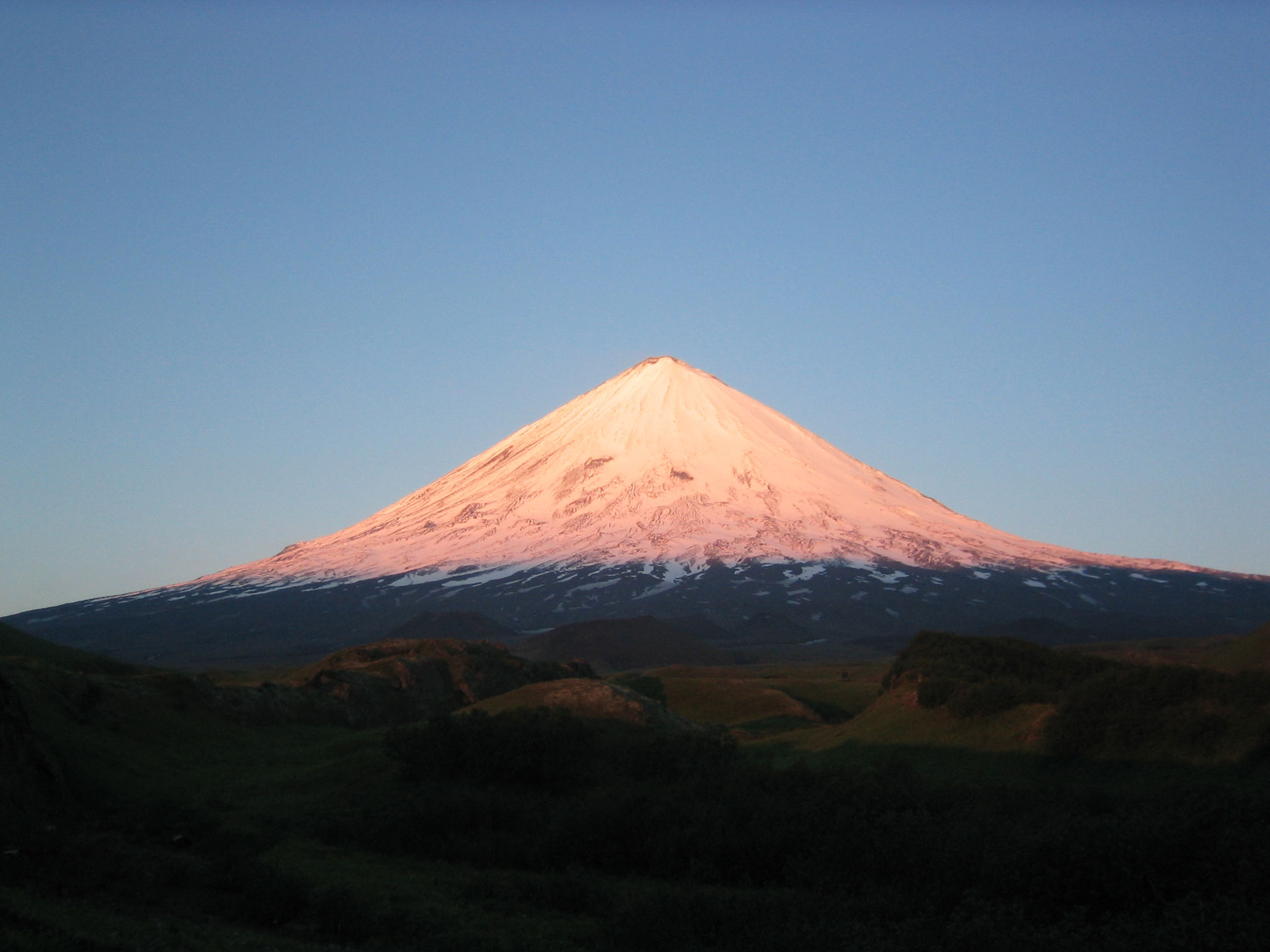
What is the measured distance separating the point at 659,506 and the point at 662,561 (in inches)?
805

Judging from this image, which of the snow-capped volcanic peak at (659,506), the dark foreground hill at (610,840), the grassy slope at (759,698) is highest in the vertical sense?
the snow-capped volcanic peak at (659,506)

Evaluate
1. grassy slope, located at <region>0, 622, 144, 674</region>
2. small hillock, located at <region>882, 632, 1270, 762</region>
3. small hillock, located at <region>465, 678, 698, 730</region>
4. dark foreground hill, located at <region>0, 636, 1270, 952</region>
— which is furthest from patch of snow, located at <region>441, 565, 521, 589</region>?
small hillock, located at <region>882, 632, 1270, 762</region>

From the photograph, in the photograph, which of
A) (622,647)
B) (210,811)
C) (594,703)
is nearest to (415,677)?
(594,703)

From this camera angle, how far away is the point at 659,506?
153 metres

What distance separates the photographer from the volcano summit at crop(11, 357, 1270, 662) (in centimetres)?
11525

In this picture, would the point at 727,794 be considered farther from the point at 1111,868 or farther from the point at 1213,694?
the point at 1213,694

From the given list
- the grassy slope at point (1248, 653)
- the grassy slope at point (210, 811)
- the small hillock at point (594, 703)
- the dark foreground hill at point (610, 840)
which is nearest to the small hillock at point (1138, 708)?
the dark foreground hill at point (610, 840)

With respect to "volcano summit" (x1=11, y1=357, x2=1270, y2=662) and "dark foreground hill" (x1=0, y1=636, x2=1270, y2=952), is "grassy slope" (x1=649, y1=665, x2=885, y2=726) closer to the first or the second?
"dark foreground hill" (x1=0, y1=636, x2=1270, y2=952)

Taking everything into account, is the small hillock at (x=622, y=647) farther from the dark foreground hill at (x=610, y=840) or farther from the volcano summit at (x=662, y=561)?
the dark foreground hill at (x=610, y=840)

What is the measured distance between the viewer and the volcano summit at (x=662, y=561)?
11525cm

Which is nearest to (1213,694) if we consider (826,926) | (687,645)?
(826,926)

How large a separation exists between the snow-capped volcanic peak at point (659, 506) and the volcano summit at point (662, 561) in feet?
1.26

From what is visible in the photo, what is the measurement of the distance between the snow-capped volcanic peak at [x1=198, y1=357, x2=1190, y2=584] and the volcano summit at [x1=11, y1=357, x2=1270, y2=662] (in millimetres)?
385

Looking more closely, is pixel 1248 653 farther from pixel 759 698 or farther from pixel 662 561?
pixel 662 561
